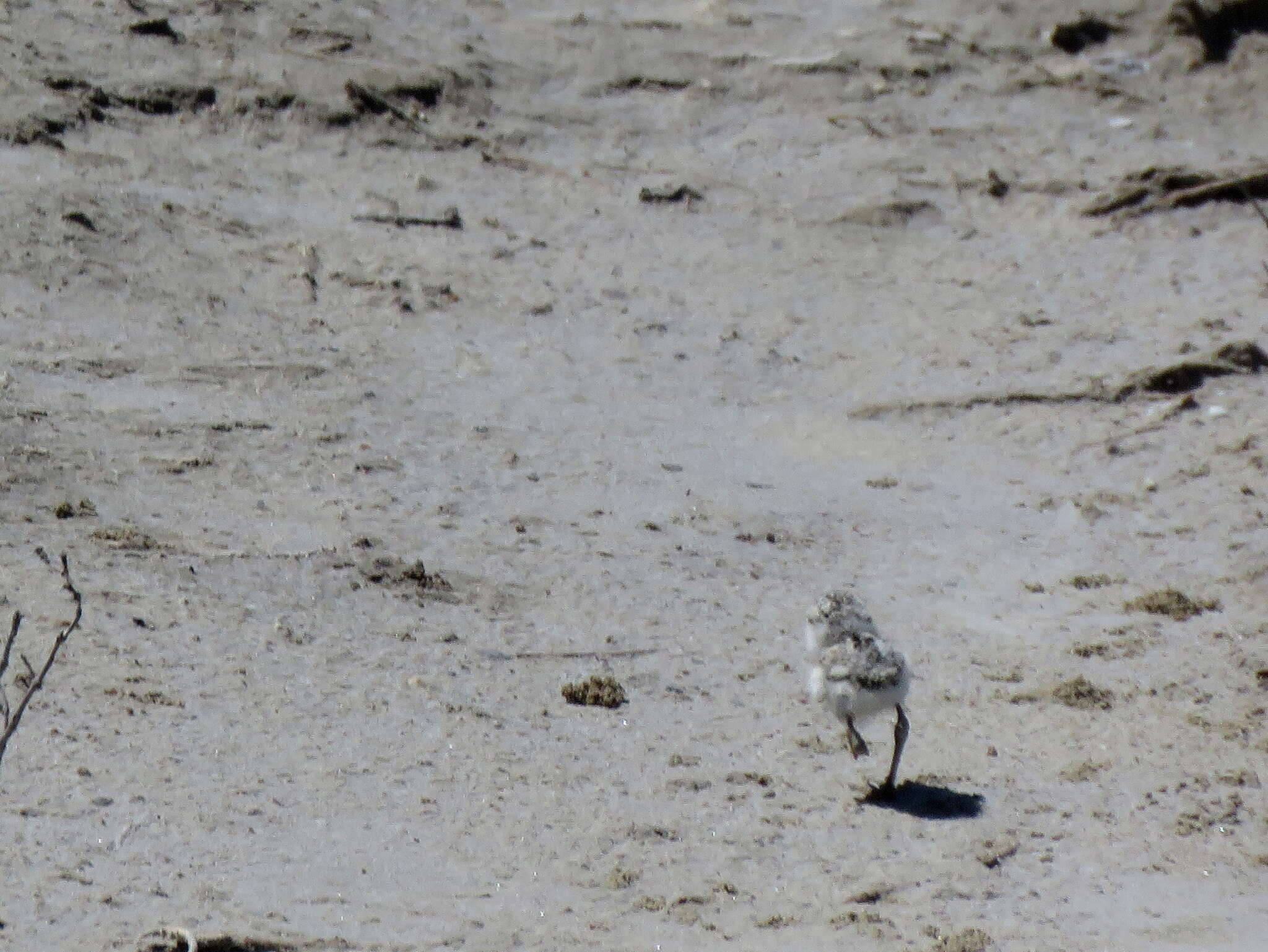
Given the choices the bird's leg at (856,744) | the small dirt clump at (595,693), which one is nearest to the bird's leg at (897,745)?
the bird's leg at (856,744)

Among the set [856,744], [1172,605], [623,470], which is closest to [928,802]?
[856,744]

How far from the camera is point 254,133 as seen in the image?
924cm

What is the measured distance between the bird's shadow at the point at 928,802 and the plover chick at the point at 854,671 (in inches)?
1.1

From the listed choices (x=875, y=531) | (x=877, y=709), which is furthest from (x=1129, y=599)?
(x=877, y=709)

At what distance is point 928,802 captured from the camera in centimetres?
458

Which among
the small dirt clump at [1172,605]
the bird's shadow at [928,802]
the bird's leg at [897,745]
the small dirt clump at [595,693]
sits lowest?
the small dirt clump at [595,693]

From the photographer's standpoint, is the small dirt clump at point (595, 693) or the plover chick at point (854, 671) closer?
the plover chick at point (854, 671)

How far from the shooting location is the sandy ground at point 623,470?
4.18m

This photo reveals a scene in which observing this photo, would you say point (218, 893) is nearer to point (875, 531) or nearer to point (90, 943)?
point (90, 943)

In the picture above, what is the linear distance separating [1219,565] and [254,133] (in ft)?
18.4

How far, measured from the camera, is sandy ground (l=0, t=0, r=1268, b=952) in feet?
13.7

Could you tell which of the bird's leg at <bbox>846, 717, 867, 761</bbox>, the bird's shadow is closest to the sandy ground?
the bird's shadow

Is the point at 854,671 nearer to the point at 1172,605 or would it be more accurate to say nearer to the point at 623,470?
the point at 1172,605

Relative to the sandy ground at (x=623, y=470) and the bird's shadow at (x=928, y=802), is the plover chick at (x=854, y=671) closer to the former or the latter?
the bird's shadow at (x=928, y=802)
